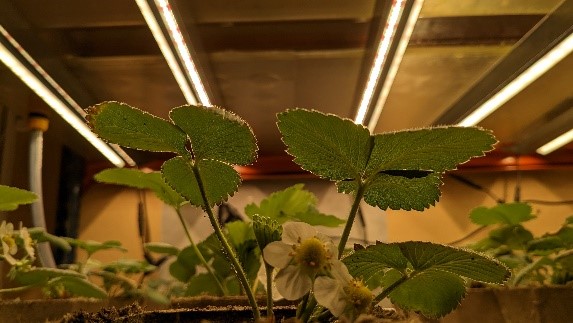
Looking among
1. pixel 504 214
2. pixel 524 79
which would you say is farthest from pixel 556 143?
pixel 504 214

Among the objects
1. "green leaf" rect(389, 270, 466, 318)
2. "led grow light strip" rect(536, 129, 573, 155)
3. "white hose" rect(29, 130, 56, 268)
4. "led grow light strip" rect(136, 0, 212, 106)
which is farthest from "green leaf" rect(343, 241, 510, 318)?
"led grow light strip" rect(536, 129, 573, 155)

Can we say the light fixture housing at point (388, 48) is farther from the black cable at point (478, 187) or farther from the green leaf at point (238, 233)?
the black cable at point (478, 187)

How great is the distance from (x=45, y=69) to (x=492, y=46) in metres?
0.87

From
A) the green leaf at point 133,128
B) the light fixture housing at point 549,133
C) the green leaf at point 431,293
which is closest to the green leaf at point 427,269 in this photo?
the green leaf at point 431,293

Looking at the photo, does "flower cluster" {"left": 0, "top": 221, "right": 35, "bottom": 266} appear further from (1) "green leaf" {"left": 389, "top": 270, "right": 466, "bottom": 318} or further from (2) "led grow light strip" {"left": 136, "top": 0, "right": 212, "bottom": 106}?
(1) "green leaf" {"left": 389, "top": 270, "right": 466, "bottom": 318}

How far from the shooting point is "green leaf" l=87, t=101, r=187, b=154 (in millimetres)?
295

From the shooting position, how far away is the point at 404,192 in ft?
1.16

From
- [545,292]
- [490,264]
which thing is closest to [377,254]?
[490,264]

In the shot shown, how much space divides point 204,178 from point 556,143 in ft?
5.01

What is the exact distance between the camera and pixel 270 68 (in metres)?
1.24

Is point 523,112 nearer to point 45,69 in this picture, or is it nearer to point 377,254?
point 45,69

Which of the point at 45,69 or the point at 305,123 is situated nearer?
the point at 305,123

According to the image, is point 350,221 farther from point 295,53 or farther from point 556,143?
point 556,143

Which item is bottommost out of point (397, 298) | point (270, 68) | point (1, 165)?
point (397, 298)
